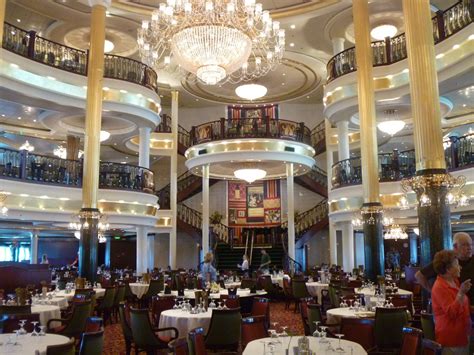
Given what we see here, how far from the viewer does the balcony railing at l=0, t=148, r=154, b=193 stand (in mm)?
13797

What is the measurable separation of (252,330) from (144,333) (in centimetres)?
173

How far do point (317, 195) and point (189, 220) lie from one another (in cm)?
704

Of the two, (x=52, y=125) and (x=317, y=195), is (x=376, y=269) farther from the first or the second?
(x=317, y=195)

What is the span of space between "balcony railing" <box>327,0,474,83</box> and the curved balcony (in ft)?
8.76

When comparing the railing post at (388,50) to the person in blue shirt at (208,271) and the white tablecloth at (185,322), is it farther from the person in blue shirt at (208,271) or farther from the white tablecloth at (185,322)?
the white tablecloth at (185,322)

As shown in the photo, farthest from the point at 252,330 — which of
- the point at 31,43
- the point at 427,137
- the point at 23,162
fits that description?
the point at 31,43

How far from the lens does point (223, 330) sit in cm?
623

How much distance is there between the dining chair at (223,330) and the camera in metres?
6.20

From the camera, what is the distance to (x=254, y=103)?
2525 centimetres

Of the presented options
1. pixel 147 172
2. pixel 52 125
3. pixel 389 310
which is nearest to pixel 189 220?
pixel 147 172

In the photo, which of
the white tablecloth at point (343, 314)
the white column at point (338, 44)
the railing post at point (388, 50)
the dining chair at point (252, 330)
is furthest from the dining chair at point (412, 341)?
the white column at point (338, 44)

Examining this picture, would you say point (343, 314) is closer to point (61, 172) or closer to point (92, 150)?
point (92, 150)

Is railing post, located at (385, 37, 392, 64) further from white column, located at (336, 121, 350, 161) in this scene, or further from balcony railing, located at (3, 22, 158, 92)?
balcony railing, located at (3, 22, 158, 92)

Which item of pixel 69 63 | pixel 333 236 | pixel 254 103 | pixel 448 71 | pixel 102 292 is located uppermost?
pixel 254 103
